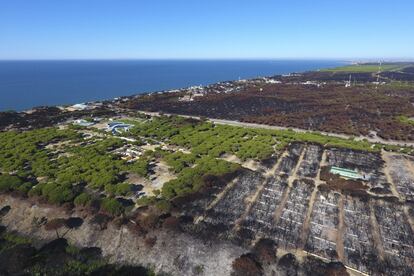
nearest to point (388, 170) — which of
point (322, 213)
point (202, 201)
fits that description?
point (322, 213)

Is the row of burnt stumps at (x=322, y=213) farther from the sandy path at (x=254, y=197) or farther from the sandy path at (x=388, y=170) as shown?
the sandy path at (x=388, y=170)

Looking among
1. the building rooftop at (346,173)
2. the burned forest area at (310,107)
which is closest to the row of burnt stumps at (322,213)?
the building rooftop at (346,173)

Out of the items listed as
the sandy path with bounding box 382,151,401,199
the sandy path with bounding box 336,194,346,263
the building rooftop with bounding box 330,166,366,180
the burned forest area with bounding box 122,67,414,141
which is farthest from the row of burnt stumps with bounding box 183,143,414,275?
the burned forest area with bounding box 122,67,414,141

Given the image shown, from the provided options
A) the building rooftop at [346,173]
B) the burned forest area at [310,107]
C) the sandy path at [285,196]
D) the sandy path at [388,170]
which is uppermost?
the sandy path at [285,196]

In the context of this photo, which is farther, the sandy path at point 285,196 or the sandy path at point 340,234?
the sandy path at point 285,196

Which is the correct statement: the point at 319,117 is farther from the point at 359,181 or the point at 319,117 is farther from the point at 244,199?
the point at 244,199

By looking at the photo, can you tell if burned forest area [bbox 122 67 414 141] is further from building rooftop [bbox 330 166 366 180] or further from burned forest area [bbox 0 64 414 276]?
building rooftop [bbox 330 166 366 180]

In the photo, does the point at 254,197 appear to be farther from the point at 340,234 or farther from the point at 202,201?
the point at 340,234
